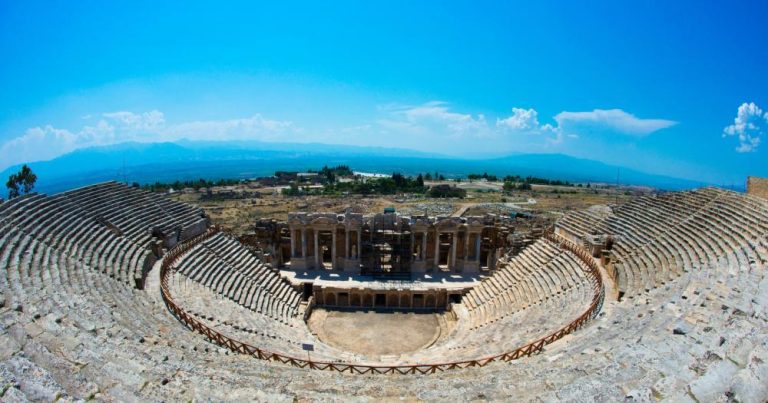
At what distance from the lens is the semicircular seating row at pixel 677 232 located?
67.7 feet

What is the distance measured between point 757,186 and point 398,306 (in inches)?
1063

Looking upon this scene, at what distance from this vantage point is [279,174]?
6063 inches

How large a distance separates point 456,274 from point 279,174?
12890 centimetres

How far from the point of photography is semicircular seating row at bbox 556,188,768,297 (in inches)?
812

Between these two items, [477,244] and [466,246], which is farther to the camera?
[477,244]

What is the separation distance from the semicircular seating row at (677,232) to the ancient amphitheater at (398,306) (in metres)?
0.12

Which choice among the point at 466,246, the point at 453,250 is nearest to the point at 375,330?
the point at 453,250

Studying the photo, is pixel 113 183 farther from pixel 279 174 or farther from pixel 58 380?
pixel 279 174

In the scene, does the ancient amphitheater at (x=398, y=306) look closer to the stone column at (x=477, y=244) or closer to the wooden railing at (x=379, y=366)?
the wooden railing at (x=379, y=366)

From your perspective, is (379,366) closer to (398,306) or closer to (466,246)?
(398,306)

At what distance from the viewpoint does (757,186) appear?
28.0 meters

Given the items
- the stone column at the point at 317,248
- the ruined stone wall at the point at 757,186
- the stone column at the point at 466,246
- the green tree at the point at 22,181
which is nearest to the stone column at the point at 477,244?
the stone column at the point at 466,246

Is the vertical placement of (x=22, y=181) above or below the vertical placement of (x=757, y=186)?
below

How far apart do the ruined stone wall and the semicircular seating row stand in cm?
304
